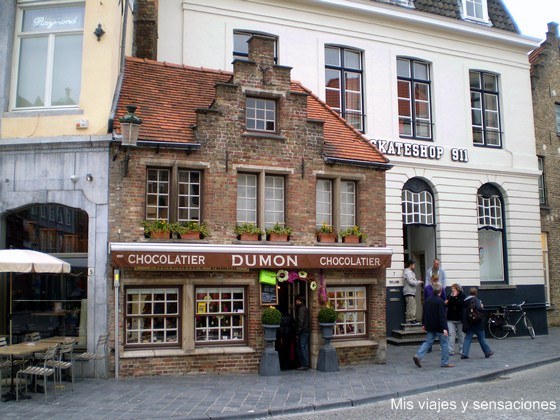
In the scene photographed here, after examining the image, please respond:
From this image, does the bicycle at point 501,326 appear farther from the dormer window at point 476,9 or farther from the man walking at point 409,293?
the dormer window at point 476,9

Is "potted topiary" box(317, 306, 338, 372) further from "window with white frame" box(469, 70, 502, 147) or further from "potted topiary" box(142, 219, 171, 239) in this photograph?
"window with white frame" box(469, 70, 502, 147)

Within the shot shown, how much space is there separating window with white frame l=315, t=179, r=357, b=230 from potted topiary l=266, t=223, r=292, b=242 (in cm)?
103

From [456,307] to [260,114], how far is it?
23.7 ft

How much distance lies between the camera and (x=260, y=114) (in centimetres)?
1451

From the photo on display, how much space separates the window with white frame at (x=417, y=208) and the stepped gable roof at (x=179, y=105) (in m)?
4.89

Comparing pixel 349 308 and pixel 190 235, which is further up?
pixel 190 235

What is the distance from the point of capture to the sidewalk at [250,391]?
9.86m

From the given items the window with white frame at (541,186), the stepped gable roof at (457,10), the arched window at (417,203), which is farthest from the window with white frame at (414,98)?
the window with white frame at (541,186)

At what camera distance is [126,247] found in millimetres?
12297

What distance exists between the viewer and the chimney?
16.6 meters

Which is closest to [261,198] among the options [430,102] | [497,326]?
[430,102]

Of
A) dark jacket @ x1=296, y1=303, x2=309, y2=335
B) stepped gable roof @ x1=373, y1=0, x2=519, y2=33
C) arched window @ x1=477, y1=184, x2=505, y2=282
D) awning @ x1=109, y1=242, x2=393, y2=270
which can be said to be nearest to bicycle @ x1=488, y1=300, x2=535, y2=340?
arched window @ x1=477, y1=184, x2=505, y2=282

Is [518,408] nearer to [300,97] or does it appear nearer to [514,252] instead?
[300,97]

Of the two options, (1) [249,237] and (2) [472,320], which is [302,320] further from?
(2) [472,320]
